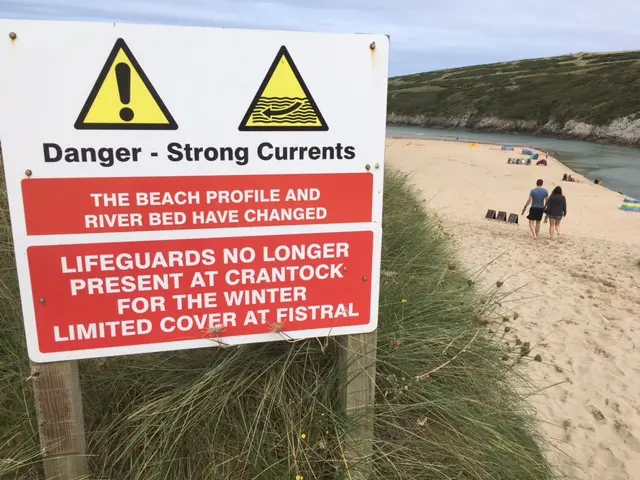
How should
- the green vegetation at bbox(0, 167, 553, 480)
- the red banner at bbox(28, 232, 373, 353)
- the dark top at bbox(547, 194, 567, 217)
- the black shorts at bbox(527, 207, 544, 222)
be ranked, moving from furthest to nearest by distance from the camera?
1. the black shorts at bbox(527, 207, 544, 222)
2. the dark top at bbox(547, 194, 567, 217)
3. the green vegetation at bbox(0, 167, 553, 480)
4. the red banner at bbox(28, 232, 373, 353)

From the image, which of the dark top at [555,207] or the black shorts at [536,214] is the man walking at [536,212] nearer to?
the black shorts at [536,214]

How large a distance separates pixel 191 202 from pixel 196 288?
1.15 feet

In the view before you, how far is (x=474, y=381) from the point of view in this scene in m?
2.74

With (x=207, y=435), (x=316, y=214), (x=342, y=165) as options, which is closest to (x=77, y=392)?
(x=207, y=435)

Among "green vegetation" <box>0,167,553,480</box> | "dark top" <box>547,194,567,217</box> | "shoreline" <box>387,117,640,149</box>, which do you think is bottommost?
"shoreline" <box>387,117,640,149</box>

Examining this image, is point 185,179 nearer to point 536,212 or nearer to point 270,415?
point 270,415

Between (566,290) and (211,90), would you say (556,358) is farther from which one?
(211,90)

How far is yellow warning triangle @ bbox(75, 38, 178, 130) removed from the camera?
177cm

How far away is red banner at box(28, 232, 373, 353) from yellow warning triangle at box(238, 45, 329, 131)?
46cm

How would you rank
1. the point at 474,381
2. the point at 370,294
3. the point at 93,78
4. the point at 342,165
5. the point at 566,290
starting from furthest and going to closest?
the point at 566,290 < the point at 474,381 < the point at 370,294 < the point at 342,165 < the point at 93,78

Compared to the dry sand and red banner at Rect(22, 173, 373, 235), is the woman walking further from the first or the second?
red banner at Rect(22, 173, 373, 235)

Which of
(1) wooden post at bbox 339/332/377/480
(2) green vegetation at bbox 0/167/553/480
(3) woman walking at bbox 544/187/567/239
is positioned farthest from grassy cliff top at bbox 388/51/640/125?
(1) wooden post at bbox 339/332/377/480

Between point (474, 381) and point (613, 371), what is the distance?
140 inches

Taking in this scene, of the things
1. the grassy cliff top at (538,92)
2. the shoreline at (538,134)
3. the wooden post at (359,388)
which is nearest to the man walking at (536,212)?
the wooden post at (359,388)
